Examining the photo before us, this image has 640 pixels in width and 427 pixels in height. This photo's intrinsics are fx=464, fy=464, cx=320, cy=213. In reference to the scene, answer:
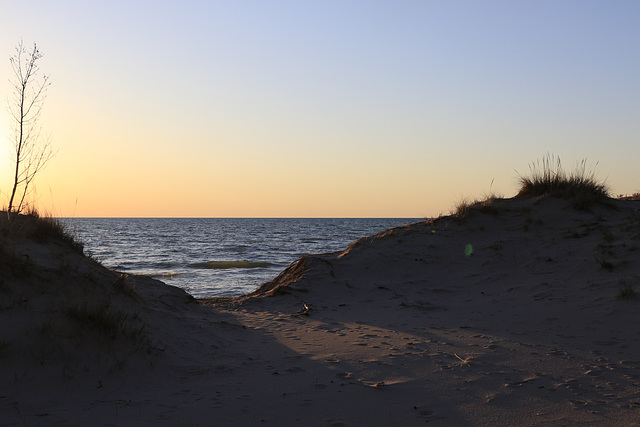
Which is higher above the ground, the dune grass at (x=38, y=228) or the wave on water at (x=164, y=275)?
the dune grass at (x=38, y=228)

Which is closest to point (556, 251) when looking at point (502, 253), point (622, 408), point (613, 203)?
point (502, 253)

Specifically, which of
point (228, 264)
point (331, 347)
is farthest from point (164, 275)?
point (331, 347)

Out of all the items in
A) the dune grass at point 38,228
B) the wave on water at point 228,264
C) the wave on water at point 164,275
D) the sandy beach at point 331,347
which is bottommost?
the wave on water at point 164,275

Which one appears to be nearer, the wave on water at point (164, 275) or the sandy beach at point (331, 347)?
the sandy beach at point (331, 347)

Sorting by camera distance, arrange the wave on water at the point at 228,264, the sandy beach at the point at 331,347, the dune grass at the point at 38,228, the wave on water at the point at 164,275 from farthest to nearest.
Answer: the wave on water at the point at 228,264, the wave on water at the point at 164,275, the dune grass at the point at 38,228, the sandy beach at the point at 331,347

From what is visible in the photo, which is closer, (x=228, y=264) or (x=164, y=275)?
(x=164, y=275)

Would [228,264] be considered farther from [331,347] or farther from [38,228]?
[331,347]

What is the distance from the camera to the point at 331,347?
5.68 metres

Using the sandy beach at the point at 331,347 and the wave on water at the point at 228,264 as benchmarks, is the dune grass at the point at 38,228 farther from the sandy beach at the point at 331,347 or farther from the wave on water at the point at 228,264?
the wave on water at the point at 228,264

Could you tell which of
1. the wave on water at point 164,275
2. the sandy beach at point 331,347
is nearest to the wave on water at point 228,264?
the wave on water at point 164,275

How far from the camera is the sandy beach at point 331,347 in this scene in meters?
3.71

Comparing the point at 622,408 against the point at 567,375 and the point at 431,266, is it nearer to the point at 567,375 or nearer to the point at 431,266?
the point at 567,375

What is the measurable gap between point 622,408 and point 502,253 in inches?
276

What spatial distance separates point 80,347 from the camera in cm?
471
